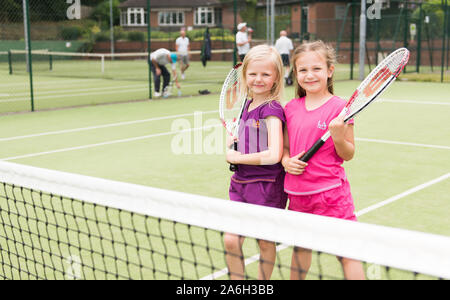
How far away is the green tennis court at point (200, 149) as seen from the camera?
5.36 metres

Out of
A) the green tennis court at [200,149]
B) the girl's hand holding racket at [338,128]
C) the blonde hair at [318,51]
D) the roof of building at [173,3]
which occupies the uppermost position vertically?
the roof of building at [173,3]

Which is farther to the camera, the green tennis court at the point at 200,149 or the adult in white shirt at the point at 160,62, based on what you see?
the adult in white shirt at the point at 160,62

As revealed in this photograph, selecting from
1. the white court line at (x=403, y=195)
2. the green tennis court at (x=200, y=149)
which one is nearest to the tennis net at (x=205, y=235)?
the green tennis court at (x=200, y=149)

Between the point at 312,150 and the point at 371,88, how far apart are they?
21.5 inches

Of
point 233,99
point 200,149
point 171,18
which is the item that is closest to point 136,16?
point 171,18

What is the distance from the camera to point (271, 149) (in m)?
2.98

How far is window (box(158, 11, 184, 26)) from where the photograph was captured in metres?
59.2

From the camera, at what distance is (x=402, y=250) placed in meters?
1.82

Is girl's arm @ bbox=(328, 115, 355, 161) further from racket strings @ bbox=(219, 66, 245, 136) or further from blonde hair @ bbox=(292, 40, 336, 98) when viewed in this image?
racket strings @ bbox=(219, 66, 245, 136)

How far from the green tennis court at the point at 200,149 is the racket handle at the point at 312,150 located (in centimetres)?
107

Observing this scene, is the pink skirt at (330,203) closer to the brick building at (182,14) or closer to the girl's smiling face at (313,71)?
the girl's smiling face at (313,71)

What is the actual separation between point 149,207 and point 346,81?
17635 millimetres

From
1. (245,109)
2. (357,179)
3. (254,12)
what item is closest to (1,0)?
(357,179)

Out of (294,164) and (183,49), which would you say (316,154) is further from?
(183,49)
